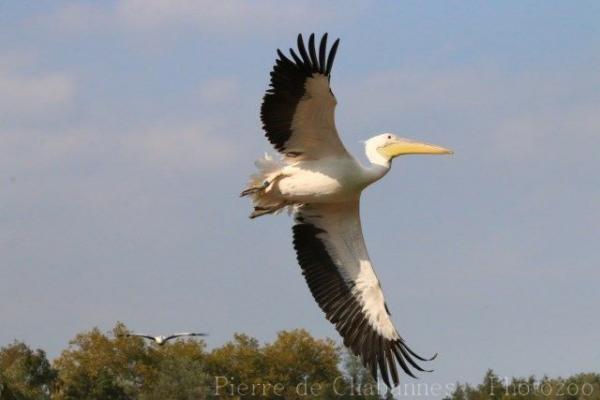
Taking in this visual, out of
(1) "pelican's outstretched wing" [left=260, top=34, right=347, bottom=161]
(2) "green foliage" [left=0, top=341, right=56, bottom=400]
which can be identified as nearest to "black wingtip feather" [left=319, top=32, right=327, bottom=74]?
(1) "pelican's outstretched wing" [left=260, top=34, right=347, bottom=161]

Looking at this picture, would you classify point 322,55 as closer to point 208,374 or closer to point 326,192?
point 326,192

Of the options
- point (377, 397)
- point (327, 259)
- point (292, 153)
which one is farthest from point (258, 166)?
point (377, 397)

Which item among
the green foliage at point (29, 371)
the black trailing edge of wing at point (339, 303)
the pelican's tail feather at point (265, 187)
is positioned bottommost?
the black trailing edge of wing at point (339, 303)

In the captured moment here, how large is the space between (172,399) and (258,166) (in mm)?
35423

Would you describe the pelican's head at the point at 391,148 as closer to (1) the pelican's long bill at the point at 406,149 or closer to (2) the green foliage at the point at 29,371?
(1) the pelican's long bill at the point at 406,149

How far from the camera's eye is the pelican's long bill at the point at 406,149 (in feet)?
69.6

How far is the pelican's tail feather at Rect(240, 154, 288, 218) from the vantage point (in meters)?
20.8

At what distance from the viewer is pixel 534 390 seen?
61.3 metres

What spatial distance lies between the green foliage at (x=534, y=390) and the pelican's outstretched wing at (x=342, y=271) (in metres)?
37.8

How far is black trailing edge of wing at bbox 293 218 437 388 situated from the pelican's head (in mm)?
1523

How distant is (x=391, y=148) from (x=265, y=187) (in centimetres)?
188

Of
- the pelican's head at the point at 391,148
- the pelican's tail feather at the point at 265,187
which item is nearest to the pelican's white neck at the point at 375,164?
the pelican's head at the point at 391,148

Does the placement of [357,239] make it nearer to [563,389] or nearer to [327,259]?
[327,259]

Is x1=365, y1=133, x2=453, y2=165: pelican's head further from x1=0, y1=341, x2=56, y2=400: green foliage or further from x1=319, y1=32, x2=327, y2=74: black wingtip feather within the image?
x1=0, y1=341, x2=56, y2=400: green foliage
